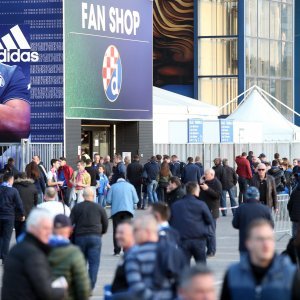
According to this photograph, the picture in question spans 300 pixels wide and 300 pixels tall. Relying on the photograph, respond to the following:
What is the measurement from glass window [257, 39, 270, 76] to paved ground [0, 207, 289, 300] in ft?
135

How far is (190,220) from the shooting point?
16.8m

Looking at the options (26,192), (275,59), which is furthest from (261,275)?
(275,59)

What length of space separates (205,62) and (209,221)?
54.3 m

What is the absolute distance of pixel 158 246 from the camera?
9922 mm

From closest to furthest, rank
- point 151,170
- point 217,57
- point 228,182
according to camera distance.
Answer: point 228,182
point 151,170
point 217,57

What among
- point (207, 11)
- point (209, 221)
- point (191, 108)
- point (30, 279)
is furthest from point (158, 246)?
point (207, 11)

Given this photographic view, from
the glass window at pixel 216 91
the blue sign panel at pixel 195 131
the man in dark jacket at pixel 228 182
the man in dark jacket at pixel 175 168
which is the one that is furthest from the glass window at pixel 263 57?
the man in dark jacket at pixel 228 182

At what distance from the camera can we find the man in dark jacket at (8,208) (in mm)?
21203

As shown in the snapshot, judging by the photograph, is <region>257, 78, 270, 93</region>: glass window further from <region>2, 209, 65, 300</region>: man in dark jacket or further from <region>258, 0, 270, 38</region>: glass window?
<region>2, 209, 65, 300</region>: man in dark jacket

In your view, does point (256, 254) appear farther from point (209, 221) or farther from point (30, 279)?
point (209, 221)

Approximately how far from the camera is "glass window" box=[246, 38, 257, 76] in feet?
231

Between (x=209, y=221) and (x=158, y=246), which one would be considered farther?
(x=209, y=221)

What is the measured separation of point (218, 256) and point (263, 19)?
50.2 metres

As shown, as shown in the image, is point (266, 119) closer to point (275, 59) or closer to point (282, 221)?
point (275, 59)
